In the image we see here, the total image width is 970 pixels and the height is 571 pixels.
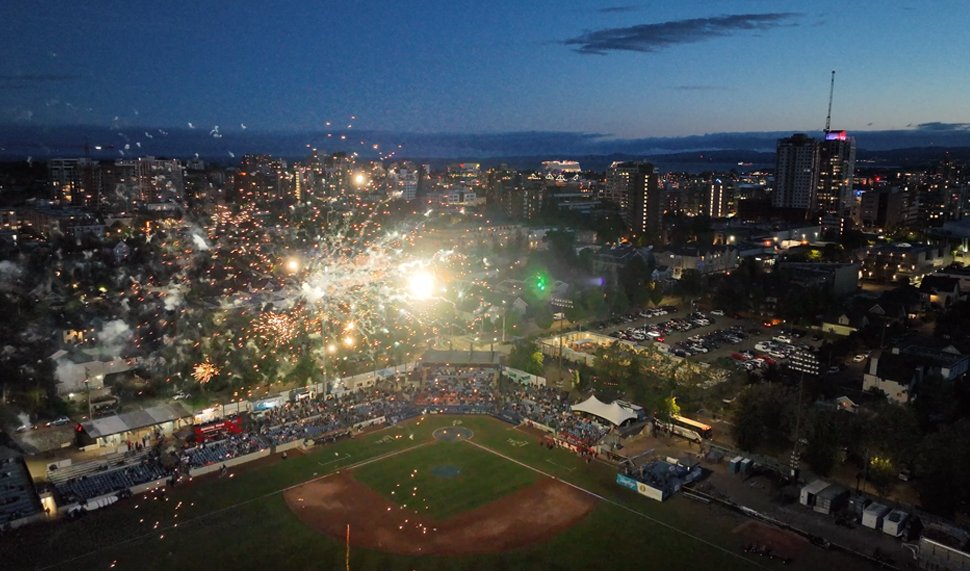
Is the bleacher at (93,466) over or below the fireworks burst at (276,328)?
below

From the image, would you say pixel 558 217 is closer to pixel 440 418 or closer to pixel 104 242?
pixel 104 242

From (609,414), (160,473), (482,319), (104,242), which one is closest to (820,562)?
(609,414)

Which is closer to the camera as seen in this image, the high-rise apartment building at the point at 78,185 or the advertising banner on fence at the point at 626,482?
the advertising banner on fence at the point at 626,482

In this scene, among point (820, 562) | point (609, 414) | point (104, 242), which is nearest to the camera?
point (820, 562)

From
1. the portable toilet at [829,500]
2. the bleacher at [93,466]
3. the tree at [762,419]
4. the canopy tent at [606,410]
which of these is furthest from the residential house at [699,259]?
the bleacher at [93,466]

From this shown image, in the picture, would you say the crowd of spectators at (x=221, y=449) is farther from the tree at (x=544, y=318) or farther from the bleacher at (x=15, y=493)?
the tree at (x=544, y=318)
